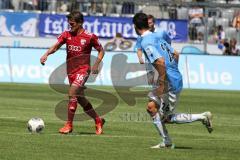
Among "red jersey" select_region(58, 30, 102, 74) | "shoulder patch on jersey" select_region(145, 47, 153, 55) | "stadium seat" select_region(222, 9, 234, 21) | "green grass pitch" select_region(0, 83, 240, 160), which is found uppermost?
"shoulder patch on jersey" select_region(145, 47, 153, 55)

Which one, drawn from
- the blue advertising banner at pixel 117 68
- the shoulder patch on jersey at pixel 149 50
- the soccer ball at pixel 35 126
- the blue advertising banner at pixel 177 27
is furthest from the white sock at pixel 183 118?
the blue advertising banner at pixel 177 27

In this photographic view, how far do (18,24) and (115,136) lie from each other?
24260mm

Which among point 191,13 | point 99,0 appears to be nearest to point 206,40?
point 191,13

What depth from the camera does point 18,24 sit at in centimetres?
3984

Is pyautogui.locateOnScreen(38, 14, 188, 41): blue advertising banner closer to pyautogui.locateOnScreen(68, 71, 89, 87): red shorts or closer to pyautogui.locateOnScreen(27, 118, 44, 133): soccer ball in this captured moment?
pyautogui.locateOnScreen(68, 71, 89, 87): red shorts

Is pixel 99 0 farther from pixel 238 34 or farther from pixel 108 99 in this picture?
pixel 108 99

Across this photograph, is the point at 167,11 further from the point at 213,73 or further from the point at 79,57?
the point at 79,57

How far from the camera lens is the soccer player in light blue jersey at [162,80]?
13805mm

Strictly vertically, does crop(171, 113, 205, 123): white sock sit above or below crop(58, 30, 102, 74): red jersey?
below

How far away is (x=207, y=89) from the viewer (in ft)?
112

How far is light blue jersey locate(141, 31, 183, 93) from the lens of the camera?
13820mm

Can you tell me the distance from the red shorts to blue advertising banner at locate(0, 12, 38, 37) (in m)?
22.7

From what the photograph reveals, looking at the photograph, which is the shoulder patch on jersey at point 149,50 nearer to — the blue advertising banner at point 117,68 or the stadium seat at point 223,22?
the blue advertising banner at point 117,68

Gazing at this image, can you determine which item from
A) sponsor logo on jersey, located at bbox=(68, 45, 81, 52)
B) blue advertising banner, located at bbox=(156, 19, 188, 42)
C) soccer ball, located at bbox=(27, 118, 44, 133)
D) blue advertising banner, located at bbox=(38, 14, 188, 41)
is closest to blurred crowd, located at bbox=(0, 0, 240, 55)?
blue advertising banner, located at bbox=(156, 19, 188, 42)
